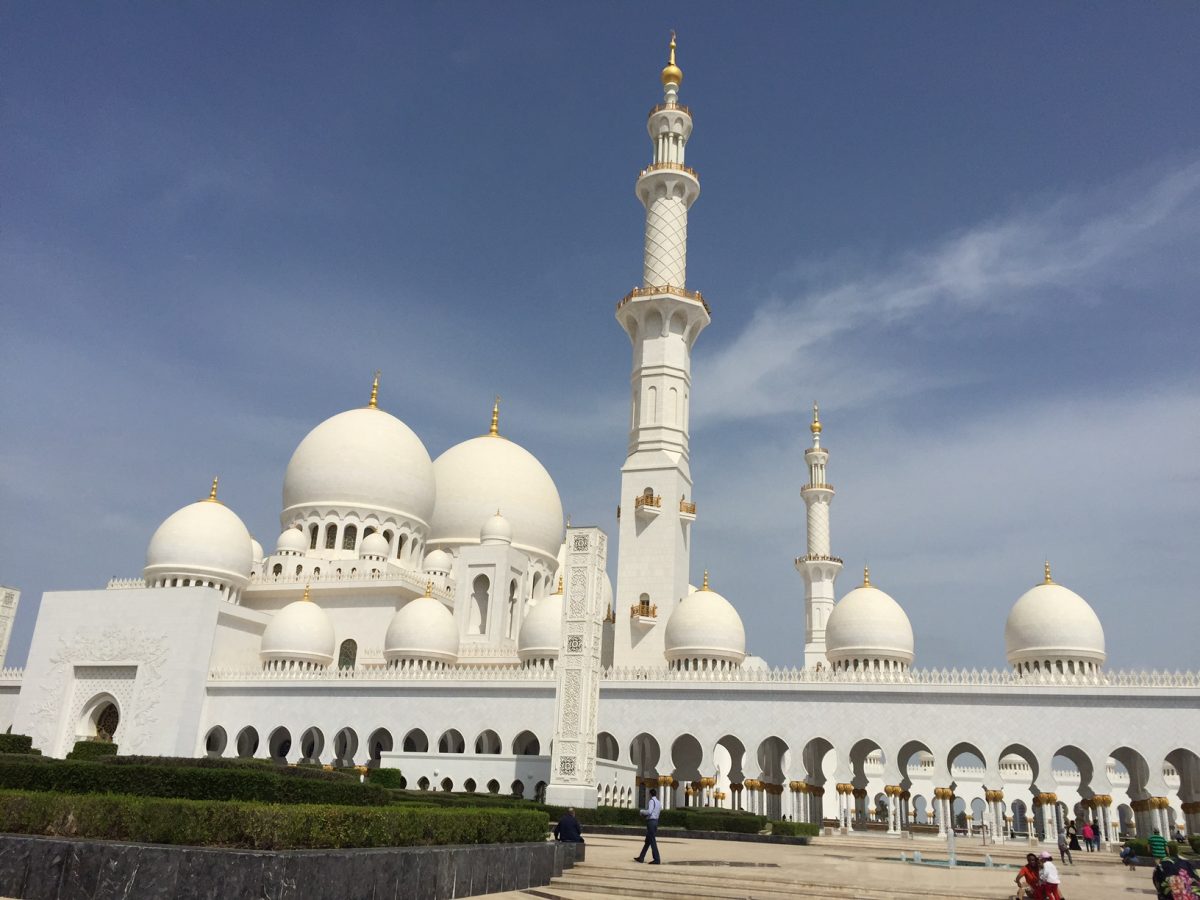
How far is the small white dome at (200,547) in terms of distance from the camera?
36969 mm

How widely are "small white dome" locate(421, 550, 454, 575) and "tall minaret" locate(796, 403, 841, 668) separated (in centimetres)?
1435

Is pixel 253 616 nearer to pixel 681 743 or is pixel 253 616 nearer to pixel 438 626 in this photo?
pixel 438 626

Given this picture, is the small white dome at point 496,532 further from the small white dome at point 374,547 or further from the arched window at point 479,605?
the small white dome at point 374,547

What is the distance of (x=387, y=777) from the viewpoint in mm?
26297

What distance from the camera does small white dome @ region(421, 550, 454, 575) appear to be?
40.2 metres

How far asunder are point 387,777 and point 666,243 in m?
20.8

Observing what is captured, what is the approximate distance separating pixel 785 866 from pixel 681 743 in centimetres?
1732

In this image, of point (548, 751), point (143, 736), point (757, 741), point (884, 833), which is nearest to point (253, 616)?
point (143, 736)

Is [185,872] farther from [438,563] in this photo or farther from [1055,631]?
[438,563]

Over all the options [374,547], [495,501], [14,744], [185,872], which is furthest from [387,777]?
[185,872]

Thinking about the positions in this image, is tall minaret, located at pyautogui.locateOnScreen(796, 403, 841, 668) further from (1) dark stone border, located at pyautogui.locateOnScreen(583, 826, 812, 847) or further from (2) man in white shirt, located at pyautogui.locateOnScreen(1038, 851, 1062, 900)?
(2) man in white shirt, located at pyautogui.locateOnScreen(1038, 851, 1062, 900)

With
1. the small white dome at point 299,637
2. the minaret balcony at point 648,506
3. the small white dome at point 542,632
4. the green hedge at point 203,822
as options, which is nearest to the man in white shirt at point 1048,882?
the green hedge at point 203,822

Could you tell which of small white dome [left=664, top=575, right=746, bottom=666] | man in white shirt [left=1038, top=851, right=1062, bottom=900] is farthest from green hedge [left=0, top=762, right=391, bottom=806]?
small white dome [left=664, top=575, right=746, bottom=666]

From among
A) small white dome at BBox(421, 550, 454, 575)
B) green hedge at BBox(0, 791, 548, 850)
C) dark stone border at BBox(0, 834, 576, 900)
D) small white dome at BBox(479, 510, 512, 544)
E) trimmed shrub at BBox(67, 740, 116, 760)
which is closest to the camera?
dark stone border at BBox(0, 834, 576, 900)
